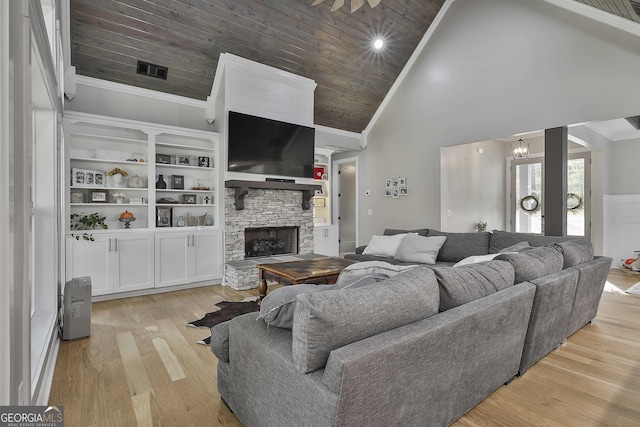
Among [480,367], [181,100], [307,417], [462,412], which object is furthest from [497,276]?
[181,100]

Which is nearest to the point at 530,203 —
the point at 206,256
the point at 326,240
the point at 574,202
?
the point at 574,202

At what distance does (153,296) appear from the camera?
4.29 m

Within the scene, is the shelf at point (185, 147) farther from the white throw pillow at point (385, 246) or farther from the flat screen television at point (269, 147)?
the white throw pillow at point (385, 246)

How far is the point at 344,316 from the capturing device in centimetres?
122

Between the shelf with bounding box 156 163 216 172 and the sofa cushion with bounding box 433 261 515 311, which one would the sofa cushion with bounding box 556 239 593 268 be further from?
the shelf with bounding box 156 163 216 172

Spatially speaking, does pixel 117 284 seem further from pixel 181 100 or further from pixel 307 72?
pixel 307 72

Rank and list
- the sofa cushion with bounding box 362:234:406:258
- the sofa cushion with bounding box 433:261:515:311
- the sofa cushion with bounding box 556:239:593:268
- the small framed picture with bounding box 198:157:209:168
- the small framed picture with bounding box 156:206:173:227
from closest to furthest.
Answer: the sofa cushion with bounding box 433:261:515:311 < the sofa cushion with bounding box 556:239:593:268 < the sofa cushion with bounding box 362:234:406:258 < the small framed picture with bounding box 156:206:173:227 < the small framed picture with bounding box 198:157:209:168

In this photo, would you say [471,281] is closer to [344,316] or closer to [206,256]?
[344,316]

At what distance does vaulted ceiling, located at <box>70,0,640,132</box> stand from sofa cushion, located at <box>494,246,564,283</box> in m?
2.86

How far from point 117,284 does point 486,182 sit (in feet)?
22.7

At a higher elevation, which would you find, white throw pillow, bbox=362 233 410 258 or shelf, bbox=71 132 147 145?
shelf, bbox=71 132 147 145

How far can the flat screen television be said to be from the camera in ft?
15.8

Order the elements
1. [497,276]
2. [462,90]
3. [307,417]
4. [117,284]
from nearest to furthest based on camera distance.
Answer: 1. [307,417]
2. [497,276]
3. [117,284]
4. [462,90]

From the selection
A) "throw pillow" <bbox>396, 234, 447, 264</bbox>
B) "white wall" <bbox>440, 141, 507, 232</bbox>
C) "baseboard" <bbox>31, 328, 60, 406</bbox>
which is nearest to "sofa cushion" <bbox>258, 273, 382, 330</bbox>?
"baseboard" <bbox>31, 328, 60, 406</bbox>
